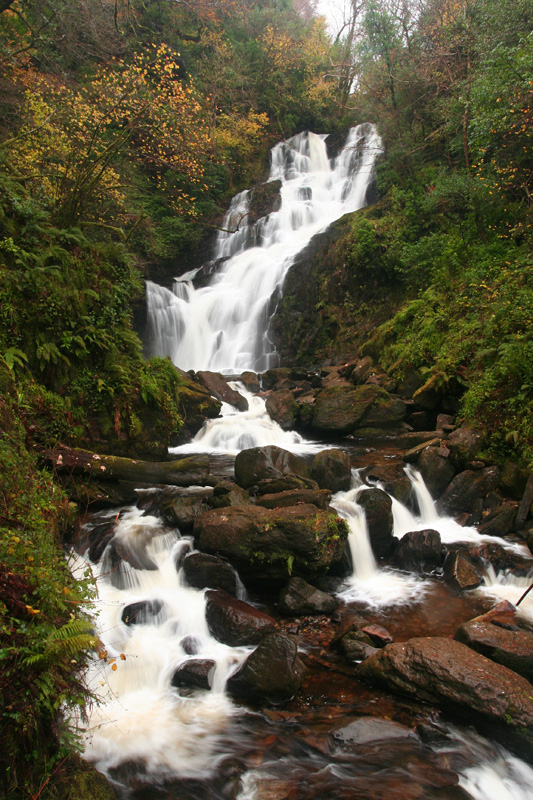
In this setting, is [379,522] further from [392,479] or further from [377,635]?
[377,635]

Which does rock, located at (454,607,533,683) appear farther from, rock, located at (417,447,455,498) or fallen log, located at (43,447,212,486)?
fallen log, located at (43,447,212,486)

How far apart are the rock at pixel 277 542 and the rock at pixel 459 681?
160 centimetres

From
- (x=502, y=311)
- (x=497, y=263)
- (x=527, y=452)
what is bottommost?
(x=527, y=452)

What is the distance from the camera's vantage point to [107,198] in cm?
1475

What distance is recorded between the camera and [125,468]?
723 centimetres

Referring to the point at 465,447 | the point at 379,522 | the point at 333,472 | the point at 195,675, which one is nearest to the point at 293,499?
the point at 379,522

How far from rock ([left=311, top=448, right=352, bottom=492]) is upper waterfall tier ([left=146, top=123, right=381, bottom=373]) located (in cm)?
944

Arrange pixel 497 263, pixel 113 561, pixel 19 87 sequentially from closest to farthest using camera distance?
pixel 113 561 < pixel 497 263 < pixel 19 87

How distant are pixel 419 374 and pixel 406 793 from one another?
10167 millimetres

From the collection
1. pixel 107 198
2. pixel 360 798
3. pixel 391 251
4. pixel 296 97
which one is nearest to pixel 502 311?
pixel 391 251

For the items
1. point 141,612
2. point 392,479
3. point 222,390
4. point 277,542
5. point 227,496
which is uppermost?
point 222,390

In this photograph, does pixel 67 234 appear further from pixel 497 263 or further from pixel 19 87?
pixel 497 263

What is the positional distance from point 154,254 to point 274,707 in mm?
20887

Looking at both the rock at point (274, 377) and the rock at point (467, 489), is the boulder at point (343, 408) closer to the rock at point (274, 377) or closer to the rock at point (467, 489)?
the rock at point (274, 377)
